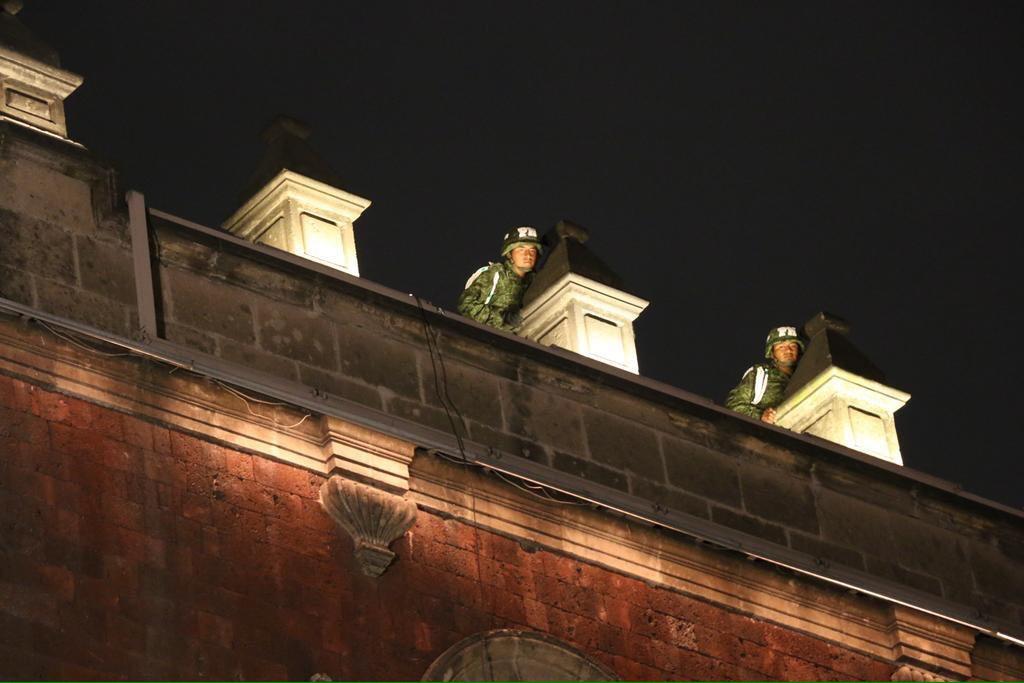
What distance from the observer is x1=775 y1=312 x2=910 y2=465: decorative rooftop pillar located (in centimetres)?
3653

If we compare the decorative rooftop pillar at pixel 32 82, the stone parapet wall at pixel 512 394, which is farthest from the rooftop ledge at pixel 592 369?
the decorative rooftop pillar at pixel 32 82

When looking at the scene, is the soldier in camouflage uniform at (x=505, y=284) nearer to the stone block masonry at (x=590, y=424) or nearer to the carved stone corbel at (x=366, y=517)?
the stone block masonry at (x=590, y=424)

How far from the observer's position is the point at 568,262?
34812mm

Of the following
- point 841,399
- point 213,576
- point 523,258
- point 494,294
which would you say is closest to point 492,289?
point 494,294

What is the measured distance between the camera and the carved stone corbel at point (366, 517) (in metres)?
31.4

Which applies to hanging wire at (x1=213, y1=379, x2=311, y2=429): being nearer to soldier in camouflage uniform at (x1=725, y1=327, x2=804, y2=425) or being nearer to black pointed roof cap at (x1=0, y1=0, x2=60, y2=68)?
black pointed roof cap at (x1=0, y1=0, x2=60, y2=68)

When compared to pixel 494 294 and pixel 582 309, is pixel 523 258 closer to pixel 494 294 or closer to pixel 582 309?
pixel 494 294

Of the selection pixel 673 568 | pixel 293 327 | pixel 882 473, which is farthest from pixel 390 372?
pixel 882 473

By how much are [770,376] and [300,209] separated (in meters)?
6.44

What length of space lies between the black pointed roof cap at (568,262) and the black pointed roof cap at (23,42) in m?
5.38

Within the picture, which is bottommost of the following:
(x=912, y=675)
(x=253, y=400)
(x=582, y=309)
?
(x=912, y=675)

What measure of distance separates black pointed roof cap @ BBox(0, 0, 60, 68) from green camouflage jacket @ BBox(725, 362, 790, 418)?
851 centimetres

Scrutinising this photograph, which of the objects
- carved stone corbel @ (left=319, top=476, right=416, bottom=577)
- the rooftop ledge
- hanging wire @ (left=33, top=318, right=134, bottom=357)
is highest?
the rooftop ledge

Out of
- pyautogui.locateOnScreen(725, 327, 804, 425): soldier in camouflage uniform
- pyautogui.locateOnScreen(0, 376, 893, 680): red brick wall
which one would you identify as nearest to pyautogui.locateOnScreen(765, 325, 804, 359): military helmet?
pyautogui.locateOnScreen(725, 327, 804, 425): soldier in camouflage uniform
